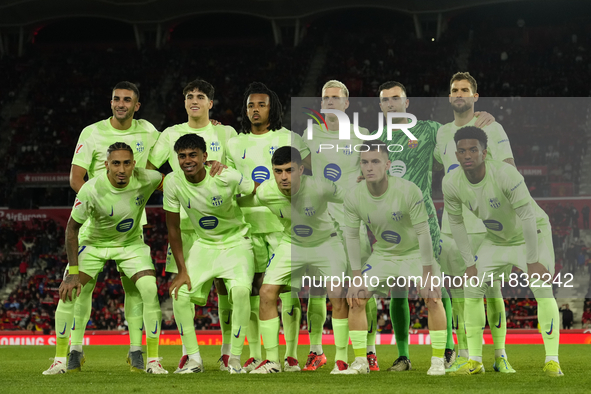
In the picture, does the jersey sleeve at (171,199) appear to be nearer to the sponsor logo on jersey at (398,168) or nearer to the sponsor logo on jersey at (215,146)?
the sponsor logo on jersey at (215,146)

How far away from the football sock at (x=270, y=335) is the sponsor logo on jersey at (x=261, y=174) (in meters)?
1.71

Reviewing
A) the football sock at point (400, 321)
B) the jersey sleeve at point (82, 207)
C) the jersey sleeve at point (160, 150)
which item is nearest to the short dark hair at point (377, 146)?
the football sock at point (400, 321)

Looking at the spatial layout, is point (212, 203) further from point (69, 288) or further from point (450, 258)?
point (450, 258)

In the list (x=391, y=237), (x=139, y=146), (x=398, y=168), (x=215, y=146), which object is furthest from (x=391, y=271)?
(x=139, y=146)

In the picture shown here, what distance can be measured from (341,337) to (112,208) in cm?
291

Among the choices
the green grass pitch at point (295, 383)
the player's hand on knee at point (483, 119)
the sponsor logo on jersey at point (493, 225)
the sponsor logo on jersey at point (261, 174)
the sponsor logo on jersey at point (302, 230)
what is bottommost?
the green grass pitch at point (295, 383)

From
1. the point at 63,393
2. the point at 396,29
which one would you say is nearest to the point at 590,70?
the point at 396,29

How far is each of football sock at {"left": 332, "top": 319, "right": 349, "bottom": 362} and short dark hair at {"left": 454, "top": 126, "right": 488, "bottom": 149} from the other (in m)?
2.32

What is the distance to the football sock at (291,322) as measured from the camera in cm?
870

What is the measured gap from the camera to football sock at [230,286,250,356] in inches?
318

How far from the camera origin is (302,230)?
8328mm

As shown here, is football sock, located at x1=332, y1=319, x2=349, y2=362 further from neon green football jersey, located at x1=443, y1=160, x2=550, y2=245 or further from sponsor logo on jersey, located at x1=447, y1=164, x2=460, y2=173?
sponsor logo on jersey, located at x1=447, y1=164, x2=460, y2=173

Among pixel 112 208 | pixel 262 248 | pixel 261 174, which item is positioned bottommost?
pixel 262 248

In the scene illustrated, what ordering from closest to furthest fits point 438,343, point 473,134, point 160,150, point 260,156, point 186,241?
point 438,343, point 473,134, point 260,156, point 186,241, point 160,150
